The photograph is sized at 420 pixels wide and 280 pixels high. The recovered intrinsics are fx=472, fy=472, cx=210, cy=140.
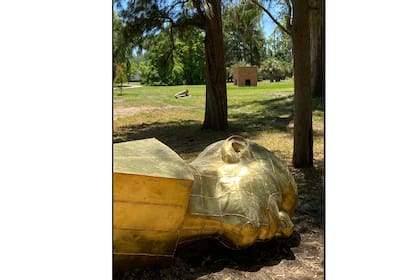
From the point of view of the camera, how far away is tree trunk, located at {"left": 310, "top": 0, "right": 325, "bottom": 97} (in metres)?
1.97

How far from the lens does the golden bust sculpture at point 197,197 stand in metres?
1.60

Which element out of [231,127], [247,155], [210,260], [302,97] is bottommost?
[210,260]

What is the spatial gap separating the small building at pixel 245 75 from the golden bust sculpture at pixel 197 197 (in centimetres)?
23

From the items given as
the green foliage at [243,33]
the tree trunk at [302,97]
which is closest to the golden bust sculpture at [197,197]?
the tree trunk at [302,97]

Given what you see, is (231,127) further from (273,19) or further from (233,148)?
(273,19)

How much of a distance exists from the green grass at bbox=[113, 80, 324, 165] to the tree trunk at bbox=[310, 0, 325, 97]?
2.6 inches

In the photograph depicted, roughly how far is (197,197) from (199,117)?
37 centimetres

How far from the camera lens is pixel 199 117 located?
6.39 feet

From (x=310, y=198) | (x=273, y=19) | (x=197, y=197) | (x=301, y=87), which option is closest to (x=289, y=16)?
(x=273, y=19)

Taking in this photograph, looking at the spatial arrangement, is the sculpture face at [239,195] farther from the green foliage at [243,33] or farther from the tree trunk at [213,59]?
the green foliage at [243,33]

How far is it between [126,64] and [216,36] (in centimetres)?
39
